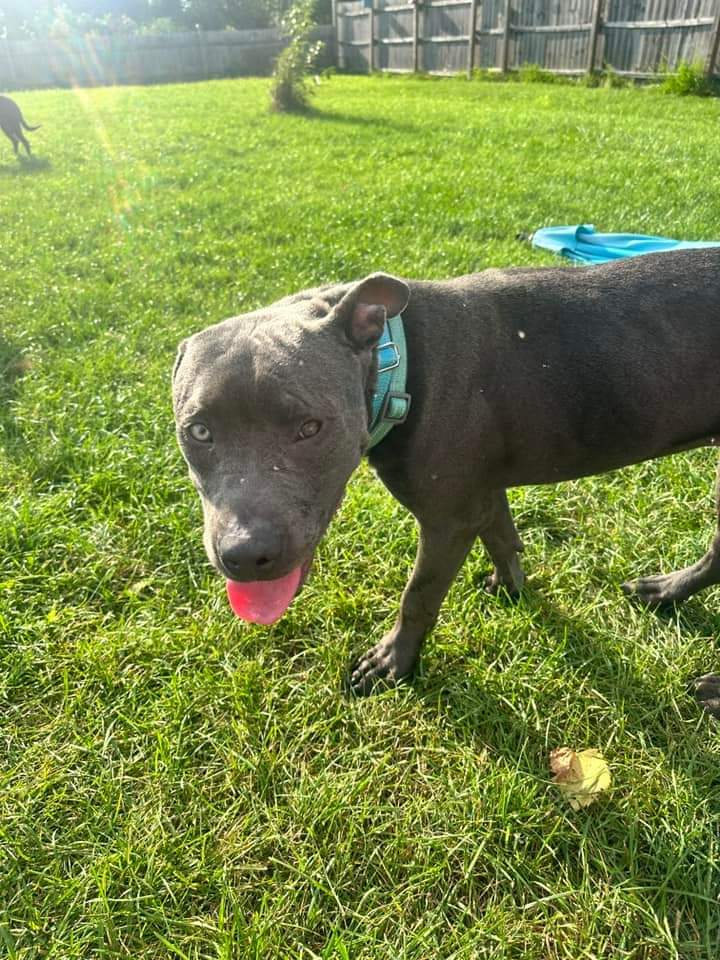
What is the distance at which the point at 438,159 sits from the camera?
11.6 m

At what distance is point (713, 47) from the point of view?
54.2 feet

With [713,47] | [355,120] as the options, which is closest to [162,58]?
[355,120]

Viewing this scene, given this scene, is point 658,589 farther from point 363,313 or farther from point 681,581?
point 363,313

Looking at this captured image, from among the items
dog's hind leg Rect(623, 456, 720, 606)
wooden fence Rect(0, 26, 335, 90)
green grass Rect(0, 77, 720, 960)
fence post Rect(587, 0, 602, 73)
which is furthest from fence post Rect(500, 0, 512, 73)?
dog's hind leg Rect(623, 456, 720, 606)

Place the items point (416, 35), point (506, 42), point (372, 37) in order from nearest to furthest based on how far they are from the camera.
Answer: point (506, 42), point (416, 35), point (372, 37)

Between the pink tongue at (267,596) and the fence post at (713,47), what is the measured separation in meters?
19.4

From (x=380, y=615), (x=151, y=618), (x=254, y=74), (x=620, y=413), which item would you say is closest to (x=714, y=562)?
(x=620, y=413)

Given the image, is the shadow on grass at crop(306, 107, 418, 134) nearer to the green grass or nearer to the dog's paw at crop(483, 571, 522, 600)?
the green grass

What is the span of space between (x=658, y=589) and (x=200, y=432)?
7.68 ft

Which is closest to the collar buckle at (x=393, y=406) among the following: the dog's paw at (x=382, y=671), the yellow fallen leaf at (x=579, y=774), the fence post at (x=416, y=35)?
the dog's paw at (x=382, y=671)

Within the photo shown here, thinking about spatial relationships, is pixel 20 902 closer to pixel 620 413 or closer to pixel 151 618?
pixel 151 618

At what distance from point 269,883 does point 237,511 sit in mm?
1338

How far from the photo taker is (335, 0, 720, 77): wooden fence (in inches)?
688

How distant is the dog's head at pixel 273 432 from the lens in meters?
2.12
